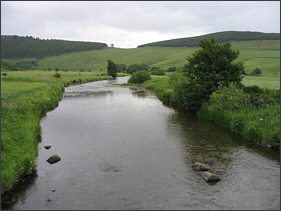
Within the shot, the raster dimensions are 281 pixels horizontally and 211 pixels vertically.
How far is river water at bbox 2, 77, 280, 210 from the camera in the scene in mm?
12594

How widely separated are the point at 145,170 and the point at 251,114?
14.4 m

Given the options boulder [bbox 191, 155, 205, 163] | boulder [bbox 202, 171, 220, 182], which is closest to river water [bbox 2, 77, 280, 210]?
boulder [bbox 202, 171, 220, 182]

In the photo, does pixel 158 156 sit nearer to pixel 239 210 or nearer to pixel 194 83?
pixel 239 210

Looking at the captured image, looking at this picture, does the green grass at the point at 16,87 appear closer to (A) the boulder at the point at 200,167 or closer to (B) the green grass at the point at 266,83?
(A) the boulder at the point at 200,167

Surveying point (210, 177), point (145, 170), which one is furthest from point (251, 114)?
point (145, 170)

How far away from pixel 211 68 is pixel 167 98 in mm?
16866

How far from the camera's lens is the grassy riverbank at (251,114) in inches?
835

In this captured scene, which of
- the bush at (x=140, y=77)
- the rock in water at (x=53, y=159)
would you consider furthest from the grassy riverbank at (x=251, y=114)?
the bush at (x=140, y=77)

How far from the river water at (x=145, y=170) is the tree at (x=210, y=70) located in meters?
6.38

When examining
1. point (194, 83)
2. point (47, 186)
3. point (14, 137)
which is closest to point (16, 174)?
point (47, 186)

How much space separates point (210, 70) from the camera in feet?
108

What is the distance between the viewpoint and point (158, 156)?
1888 centimetres

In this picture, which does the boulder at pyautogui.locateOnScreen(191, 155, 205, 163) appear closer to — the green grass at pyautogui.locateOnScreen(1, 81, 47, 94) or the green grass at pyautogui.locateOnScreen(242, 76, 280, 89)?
the green grass at pyautogui.locateOnScreen(242, 76, 280, 89)

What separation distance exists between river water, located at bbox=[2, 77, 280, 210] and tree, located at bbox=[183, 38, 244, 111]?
638 cm
